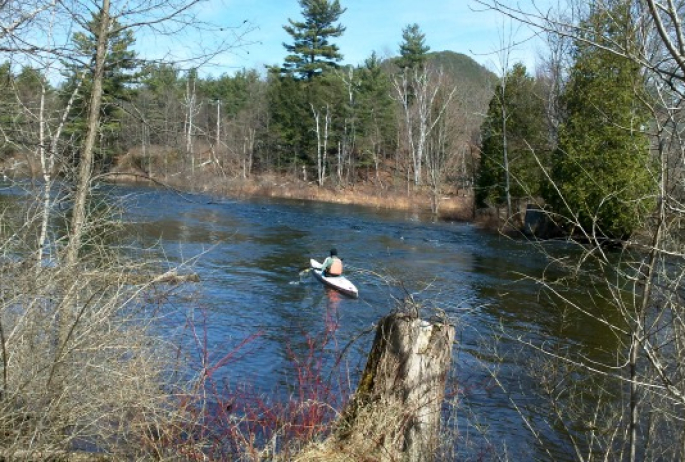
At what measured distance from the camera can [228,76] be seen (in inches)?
2559

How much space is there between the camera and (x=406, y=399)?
441cm

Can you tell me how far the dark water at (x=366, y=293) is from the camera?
8.43m

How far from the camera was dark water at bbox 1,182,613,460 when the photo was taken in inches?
332

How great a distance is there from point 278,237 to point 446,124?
26.0 meters

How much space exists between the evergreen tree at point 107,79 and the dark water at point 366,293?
2.02ft

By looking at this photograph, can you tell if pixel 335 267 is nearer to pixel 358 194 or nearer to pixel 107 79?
pixel 107 79

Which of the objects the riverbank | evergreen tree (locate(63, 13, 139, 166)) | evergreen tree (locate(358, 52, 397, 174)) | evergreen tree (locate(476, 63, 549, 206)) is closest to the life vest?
evergreen tree (locate(63, 13, 139, 166))

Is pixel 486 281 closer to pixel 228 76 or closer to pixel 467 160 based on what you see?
pixel 467 160

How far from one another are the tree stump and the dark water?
0.28 meters

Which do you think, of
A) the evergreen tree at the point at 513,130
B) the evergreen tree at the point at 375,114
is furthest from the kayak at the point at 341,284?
the evergreen tree at the point at 375,114

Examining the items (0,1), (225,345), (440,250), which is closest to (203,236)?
(440,250)

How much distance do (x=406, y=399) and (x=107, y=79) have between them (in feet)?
12.5

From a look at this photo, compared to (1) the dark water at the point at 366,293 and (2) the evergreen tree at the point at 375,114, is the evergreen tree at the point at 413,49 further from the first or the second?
(1) the dark water at the point at 366,293

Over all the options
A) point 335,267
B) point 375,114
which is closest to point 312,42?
point 375,114
